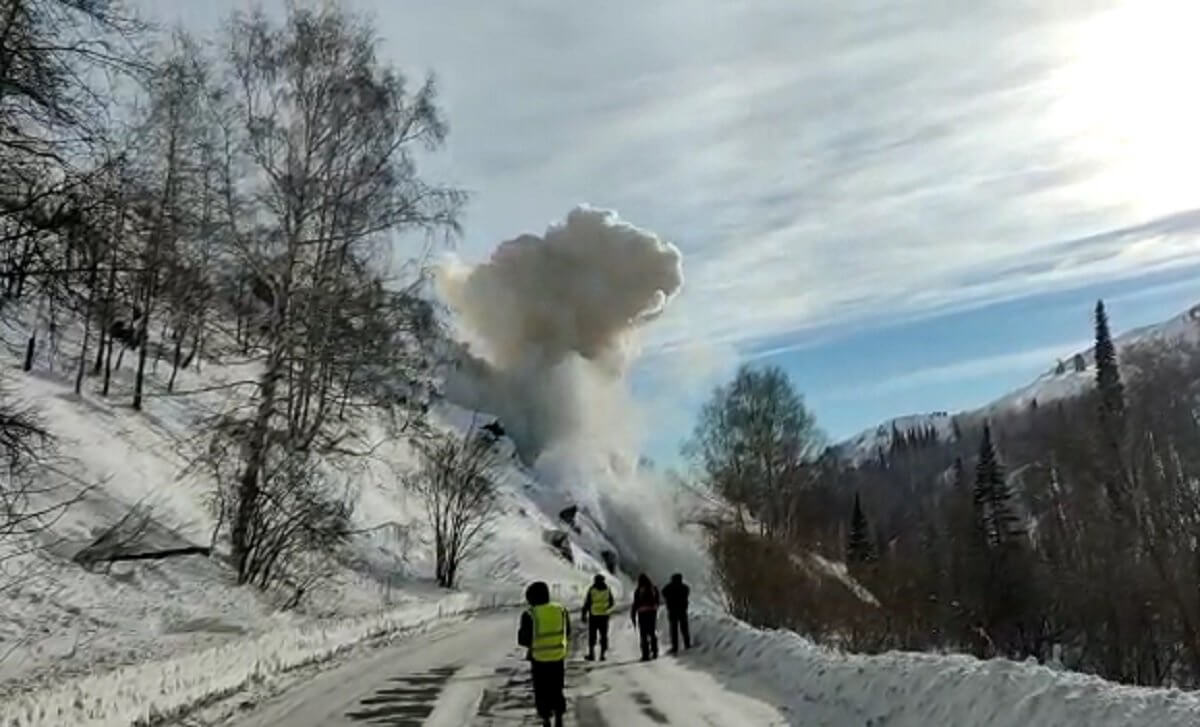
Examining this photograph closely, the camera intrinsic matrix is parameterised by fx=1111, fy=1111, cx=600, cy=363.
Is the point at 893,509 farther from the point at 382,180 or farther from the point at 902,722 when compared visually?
the point at 902,722

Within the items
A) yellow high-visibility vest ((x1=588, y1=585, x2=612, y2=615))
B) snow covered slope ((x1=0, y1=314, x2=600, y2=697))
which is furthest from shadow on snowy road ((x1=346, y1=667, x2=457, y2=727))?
yellow high-visibility vest ((x1=588, y1=585, x2=612, y2=615))

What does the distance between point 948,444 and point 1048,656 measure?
15547cm

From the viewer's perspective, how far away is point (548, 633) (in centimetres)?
1152

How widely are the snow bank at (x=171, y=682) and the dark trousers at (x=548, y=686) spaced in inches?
167

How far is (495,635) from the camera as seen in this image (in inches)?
1081

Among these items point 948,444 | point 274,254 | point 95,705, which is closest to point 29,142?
point 95,705

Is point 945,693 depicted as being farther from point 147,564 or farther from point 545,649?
point 147,564

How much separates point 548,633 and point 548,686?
0.53 meters

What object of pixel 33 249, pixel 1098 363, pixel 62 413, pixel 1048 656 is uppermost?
pixel 1098 363

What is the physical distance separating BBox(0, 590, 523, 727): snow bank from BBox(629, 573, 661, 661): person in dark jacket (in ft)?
18.8

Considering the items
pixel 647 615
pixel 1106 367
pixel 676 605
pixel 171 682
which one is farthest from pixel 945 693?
pixel 1106 367

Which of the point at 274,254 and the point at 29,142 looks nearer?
the point at 29,142

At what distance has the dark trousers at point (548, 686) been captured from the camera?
1134cm

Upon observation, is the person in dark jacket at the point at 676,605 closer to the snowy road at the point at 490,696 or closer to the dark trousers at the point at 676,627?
the dark trousers at the point at 676,627
